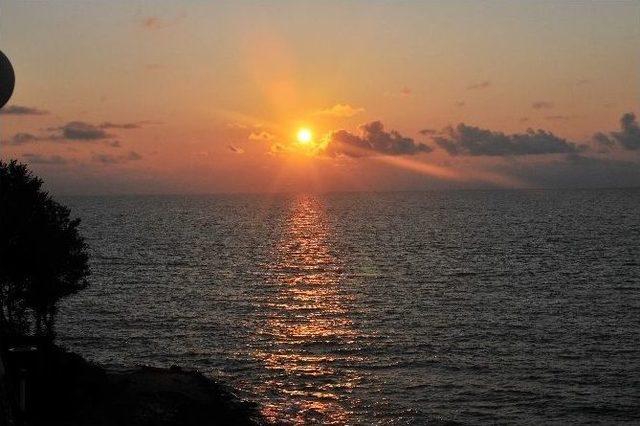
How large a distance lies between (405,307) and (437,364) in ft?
73.5

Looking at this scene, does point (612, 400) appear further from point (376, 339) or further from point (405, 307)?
point (405, 307)

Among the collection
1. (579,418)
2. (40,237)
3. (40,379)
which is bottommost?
(579,418)

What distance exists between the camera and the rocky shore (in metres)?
34.5

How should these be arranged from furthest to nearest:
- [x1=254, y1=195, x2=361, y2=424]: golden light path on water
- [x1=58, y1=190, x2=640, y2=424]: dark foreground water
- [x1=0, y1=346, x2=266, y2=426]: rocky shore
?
[x1=58, y1=190, x2=640, y2=424]: dark foreground water, [x1=254, y1=195, x2=361, y2=424]: golden light path on water, [x1=0, y1=346, x2=266, y2=426]: rocky shore

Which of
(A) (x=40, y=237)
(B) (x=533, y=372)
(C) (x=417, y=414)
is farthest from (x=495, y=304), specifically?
(A) (x=40, y=237)

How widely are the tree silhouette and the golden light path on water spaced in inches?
659

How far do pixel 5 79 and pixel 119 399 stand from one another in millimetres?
21928

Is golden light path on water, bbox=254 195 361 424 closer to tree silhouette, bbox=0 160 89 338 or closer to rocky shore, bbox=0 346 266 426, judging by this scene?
rocky shore, bbox=0 346 266 426

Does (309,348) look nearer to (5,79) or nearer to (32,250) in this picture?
(32,250)

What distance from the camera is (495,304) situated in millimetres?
75938

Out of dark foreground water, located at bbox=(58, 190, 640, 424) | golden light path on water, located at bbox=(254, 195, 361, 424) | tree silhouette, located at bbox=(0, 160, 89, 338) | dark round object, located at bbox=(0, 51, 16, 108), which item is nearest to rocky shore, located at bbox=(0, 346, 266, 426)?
golden light path on water, located at bbox=(254, 195, 361, 424)

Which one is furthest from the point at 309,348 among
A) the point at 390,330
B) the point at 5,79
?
the point at 5,79

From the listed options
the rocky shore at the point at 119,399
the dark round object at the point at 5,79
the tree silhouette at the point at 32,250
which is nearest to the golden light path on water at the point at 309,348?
the rocky shore at the point at 119,399

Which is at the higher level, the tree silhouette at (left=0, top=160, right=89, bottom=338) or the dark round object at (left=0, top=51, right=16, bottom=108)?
the dark round object at (left=0, top=51, right=16, bottom=108)
